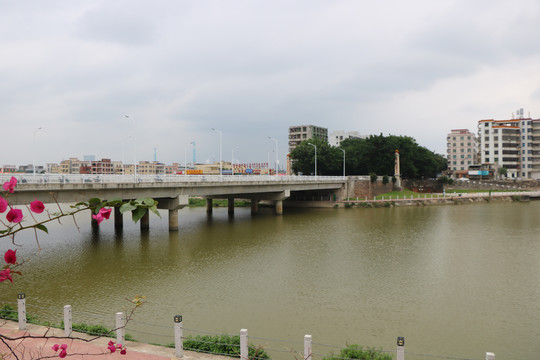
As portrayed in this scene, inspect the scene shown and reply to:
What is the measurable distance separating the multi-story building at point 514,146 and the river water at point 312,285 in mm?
82793

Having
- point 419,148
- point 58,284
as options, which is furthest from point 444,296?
point 419,148

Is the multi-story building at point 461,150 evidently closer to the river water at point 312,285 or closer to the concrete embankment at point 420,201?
the concrete embankment at point 420,201

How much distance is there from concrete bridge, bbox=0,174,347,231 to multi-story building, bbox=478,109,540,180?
75.2 metres

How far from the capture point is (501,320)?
1600 centimetres

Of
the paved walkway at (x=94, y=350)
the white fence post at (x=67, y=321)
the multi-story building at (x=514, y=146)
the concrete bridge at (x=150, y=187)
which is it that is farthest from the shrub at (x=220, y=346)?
the multi-story building at (x=514, y=146)

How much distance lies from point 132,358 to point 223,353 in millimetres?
2345

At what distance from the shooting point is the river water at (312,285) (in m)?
14.9

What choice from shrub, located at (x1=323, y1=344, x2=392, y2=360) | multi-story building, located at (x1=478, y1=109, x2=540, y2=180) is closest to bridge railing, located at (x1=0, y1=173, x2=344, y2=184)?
shrub, located at (x1=323, y1=344, x2=392, y2=360)

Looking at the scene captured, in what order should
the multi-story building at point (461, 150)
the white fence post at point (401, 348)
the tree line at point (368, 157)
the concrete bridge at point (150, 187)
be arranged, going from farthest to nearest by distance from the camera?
the multi-story building at point (461, 150)
the tree line at point (368, 157)
the concrete bridge at point (150, 187)
the white fence post at point (401, 348)

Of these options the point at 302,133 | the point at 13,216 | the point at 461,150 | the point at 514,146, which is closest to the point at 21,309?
the point at 13,216

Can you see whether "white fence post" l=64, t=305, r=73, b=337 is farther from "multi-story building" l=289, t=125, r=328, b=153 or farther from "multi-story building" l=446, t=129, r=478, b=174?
"multi-story building" l=289, t=125, r=328, b=153

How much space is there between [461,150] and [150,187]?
4749 inches

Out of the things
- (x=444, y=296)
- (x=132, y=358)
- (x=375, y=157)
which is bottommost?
(x=444, y=296)

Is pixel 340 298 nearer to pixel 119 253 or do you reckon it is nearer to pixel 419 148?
pixel 119 253
